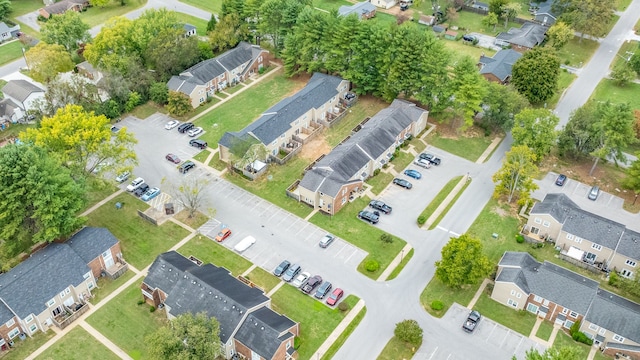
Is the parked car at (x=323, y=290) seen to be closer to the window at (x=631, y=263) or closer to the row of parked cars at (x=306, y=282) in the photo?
the row of parked cars at (x=306, y=282)

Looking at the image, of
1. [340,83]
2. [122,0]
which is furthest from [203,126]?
[122,0]

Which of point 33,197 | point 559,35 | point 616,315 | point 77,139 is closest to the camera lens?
point 616,315

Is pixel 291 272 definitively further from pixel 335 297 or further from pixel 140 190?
pixel 140 190

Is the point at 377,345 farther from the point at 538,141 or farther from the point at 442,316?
the point at 538,141

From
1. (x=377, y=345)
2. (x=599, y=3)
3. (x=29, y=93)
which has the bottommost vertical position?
(x=377, y=345)

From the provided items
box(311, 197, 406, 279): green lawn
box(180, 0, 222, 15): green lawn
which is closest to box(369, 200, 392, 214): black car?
box(311, 197, 406, 279): green lawn

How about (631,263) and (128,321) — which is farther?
(631,263)

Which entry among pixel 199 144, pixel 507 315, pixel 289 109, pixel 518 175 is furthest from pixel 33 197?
pixel 518 175
